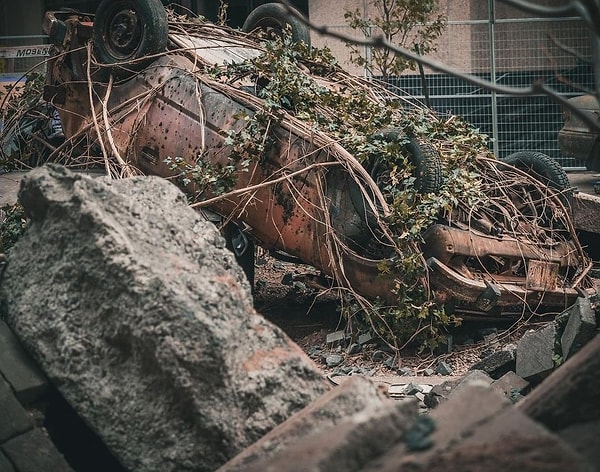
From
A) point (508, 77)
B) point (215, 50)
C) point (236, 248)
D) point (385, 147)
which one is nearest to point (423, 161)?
point (385, 147)

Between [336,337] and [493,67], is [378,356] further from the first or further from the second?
[493,67]

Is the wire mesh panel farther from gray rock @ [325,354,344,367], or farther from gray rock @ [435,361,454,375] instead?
gray rock @ [435,361,454,375]

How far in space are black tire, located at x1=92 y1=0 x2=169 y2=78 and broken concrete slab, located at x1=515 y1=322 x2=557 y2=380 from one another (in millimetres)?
4010

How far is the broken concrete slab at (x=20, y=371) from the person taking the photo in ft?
14.8

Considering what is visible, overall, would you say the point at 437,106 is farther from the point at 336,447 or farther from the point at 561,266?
the point at 336,447

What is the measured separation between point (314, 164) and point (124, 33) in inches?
87.7

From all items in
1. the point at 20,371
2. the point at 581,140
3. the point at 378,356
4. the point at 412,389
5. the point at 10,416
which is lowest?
the point at 378,356

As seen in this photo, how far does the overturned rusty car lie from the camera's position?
305 inches

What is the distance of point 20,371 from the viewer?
180 inches

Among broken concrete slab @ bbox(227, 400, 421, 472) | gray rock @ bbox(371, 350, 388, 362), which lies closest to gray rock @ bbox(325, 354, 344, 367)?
gray rock @ bbox(371, 350, 388, 362)

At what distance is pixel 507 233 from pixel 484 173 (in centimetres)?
85

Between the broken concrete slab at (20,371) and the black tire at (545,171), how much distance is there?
555 centimetres

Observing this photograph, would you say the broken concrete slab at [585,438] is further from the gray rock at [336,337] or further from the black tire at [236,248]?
the black tire at [236,248]

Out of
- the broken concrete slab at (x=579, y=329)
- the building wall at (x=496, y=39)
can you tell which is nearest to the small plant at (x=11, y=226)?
the broken concrete slab at (x=579, y=329)
